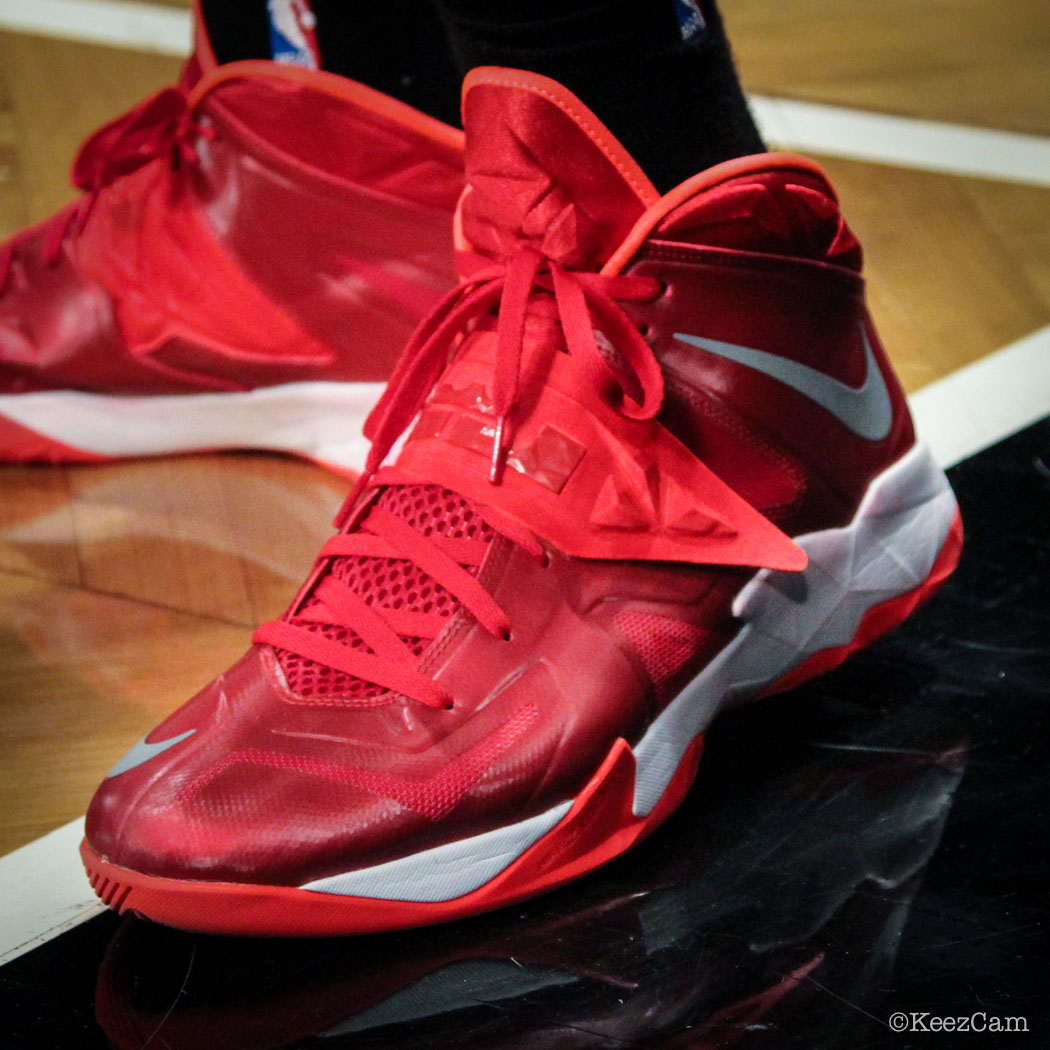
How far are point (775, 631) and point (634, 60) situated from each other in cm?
32

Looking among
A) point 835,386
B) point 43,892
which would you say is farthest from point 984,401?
point 43,892

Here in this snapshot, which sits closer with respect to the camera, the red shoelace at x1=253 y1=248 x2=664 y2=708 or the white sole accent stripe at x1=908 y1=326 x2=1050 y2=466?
the red shoelace at x1=253 y1=248 x2=664 y2=708

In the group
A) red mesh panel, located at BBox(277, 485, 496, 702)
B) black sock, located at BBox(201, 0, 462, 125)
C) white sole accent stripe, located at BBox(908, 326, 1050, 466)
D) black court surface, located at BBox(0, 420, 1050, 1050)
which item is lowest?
white sole accent stripe, located at BBox(908, 326, 1050, 466)

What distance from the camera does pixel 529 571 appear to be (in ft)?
1.99

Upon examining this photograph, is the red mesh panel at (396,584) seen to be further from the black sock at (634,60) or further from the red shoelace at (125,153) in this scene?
the red shoelace at (125,153)

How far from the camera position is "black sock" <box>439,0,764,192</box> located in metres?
0.58

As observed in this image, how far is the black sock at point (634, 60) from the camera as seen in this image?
583 millimetres

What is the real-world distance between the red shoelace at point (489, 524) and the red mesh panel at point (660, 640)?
0.20 feet

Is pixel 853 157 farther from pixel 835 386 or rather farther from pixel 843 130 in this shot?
pixel 835 386

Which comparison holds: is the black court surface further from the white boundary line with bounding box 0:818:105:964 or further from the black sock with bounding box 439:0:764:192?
the black sock with bounding box 439:0:764:192

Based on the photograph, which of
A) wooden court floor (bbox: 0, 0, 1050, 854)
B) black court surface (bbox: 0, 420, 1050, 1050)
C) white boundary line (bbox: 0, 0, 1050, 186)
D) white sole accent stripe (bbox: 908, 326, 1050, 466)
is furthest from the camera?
white boundary line (bbox: 0, 0, 1050, 186)

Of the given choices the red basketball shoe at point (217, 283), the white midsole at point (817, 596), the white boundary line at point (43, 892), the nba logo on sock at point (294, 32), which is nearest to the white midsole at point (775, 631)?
the white midsole at point (817, 596)

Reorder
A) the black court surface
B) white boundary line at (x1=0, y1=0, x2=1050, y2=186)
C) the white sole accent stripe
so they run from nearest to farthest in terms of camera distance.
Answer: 1. the black court surface
2. the white sole accent stripe
3. white boundary line at (x1=0, y1=0, x2=1050, y2=186)

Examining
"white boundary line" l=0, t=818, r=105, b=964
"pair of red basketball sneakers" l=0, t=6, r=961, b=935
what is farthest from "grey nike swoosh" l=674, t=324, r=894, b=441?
"white boundary line" l=0, t=818, r=105, b=964
